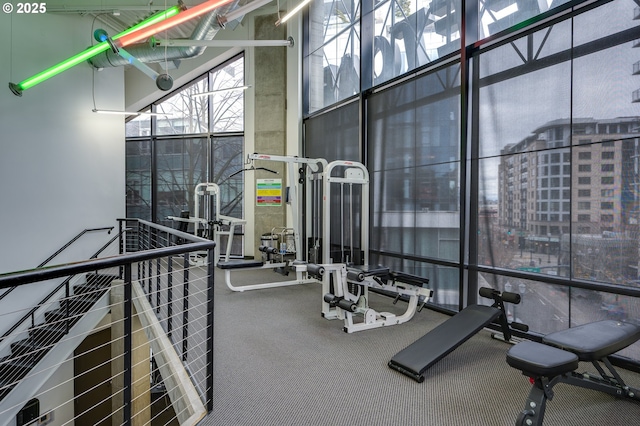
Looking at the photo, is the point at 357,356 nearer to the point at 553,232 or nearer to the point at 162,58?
the point at 553,232

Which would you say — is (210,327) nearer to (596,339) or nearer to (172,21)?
(596,339)

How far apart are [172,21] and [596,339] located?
158 inches

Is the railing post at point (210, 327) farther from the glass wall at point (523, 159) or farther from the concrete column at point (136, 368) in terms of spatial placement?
the glass wall at point (523, 159)

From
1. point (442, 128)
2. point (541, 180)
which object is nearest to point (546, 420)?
point (541, 180)

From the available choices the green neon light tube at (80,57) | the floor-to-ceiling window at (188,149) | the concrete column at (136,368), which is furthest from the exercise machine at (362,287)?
the floor-to-ceiling window at (188,149)

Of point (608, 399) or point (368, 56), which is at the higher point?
point (368, 56)

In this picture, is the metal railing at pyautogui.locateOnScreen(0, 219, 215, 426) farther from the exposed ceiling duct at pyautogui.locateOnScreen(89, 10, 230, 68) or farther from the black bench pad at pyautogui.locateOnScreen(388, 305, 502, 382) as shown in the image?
the exposed ceiling duct at pyautogui.locateOnScreen(89, 10, 230, 68)

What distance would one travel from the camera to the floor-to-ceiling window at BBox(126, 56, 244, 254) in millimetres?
7621

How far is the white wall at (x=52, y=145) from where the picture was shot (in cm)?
501

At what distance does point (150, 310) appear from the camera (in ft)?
12.5

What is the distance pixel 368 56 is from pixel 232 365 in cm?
416

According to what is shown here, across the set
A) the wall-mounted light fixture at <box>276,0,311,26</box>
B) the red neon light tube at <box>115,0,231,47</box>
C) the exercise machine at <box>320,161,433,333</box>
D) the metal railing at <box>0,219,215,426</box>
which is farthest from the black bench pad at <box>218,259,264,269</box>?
the wall-mounted light fixture at <box>276,0,311,26</box>

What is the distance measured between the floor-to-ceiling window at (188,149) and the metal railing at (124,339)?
0.91m

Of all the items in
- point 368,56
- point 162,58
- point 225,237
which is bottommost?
point 225,237
